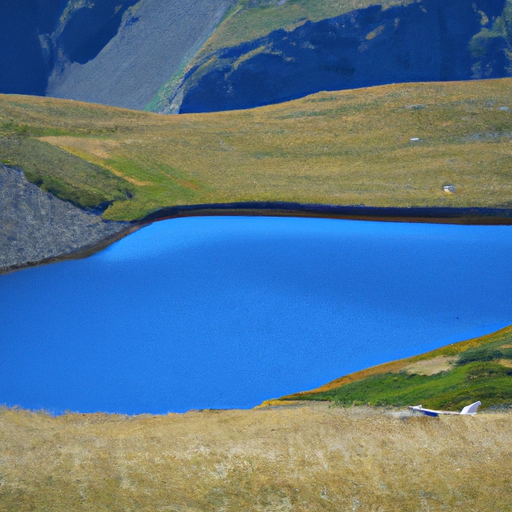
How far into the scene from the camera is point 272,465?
97.0ft

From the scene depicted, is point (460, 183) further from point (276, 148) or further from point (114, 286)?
point (114, 286)

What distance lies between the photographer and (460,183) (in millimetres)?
60844

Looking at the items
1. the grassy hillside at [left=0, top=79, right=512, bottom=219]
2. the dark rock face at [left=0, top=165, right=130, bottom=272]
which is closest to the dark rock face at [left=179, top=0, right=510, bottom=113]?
the grassy hillside at [left=0, top=79, right=512, bottom=219]

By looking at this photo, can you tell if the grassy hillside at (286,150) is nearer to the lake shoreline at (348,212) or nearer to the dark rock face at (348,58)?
the lake shoreline at (348,212)

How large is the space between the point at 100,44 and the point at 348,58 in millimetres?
41283

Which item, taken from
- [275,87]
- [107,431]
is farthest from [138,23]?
[107,431]

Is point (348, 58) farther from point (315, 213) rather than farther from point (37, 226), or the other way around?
point (37, 226)

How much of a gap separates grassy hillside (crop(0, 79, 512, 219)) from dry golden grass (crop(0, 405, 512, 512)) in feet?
95.5

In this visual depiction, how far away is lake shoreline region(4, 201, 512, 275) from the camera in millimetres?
56156

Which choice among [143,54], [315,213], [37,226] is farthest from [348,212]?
[143,54]

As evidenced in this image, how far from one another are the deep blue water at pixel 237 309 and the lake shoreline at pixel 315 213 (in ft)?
2.77

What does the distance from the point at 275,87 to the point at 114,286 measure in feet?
209

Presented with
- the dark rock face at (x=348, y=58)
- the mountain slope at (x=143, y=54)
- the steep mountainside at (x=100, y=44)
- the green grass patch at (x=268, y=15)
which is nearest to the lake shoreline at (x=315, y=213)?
the dark rock face at (x=348, y=58)

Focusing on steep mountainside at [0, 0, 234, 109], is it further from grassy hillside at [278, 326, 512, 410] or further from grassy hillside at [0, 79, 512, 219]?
grassy hillside at [278, 326, 512, 410]
